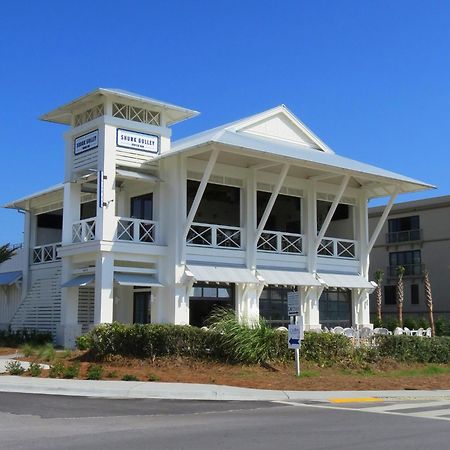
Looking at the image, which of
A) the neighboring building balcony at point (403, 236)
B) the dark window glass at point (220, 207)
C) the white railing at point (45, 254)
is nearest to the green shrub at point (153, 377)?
the dark window glass at point (220, 207)

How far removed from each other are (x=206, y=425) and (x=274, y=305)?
1799 centimetres

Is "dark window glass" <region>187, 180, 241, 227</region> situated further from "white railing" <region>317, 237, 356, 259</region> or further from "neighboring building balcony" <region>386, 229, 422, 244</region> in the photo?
"neighboring building balcony" <region>386, 229, 422, 244</region>

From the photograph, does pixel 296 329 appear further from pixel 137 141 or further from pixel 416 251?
pixel 416 251

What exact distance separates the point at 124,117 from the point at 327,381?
13022 mm

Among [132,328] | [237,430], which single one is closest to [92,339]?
[132,328]

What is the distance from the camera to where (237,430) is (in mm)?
10945

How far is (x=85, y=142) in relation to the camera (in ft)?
88.0

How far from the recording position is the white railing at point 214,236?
Answer: 26922 millimetres

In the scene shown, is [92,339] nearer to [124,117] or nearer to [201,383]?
[201,383]

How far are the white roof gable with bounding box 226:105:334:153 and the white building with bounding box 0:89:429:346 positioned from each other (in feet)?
0.19

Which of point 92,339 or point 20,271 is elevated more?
point 20,271

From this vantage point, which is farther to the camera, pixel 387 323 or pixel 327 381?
pixel 387 323

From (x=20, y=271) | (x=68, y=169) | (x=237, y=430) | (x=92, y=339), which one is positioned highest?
(x=68, y=169)

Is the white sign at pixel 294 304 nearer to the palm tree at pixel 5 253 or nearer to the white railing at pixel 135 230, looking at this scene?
the white railing at pixel 135 230
